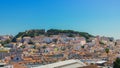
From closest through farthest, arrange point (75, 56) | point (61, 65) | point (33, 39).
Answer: point (61, 65), point (75, 56), point (33, 39)

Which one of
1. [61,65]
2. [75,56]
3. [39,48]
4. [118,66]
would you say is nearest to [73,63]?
[61,65]

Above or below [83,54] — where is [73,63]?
above

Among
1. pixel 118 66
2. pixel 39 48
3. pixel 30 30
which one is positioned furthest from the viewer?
pixel 30 30

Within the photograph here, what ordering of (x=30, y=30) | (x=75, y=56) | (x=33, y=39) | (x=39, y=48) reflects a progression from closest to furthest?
(x=75, y=56) < (x=39, y=48) < (x=33, y=39) < (x=30, y=30)

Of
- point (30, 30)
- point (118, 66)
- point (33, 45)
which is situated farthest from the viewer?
point (30, 30)

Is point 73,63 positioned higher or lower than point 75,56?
higher

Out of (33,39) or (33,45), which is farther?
(33,39)

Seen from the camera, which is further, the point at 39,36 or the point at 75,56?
the point at 39,36

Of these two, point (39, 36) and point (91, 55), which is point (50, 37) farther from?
point (91, 55)

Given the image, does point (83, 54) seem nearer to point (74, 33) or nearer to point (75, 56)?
point (75, 56)

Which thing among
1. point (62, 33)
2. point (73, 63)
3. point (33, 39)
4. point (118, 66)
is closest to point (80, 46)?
point (33, 39)
